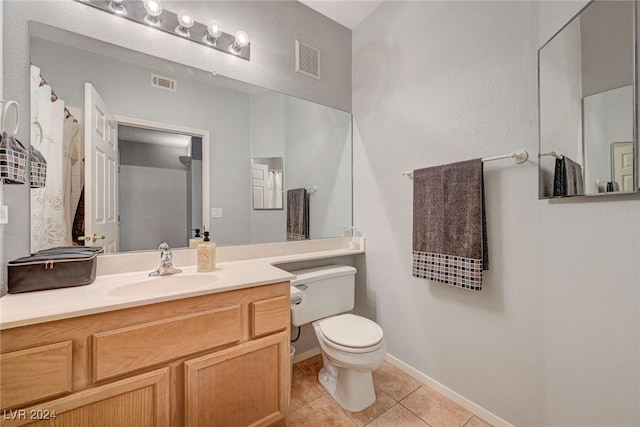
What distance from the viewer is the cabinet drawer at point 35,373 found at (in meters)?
0.74

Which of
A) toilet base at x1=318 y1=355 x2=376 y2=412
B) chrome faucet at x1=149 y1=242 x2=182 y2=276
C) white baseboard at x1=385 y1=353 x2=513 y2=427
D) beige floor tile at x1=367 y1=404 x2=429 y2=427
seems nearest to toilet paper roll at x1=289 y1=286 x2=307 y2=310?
toilet base at x1=318 y1=355 x2=376 y2=412

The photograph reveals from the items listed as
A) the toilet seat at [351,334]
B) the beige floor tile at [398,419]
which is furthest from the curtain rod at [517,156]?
the beige floor tile at [398,419]

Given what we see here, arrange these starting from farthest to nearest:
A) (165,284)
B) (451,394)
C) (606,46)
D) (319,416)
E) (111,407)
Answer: (451,394), (319,416), (165,284), (606,46), (111,407)

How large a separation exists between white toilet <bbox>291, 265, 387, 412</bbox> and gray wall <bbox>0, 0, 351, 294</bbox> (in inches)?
31.8

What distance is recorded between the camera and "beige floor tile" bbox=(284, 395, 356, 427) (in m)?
1.40

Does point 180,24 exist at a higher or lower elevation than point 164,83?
higher

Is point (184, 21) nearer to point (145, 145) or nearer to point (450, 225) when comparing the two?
point (145, 145)

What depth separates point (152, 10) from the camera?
135 cm

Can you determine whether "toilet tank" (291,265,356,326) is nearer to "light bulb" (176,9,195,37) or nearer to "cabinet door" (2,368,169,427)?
"cabinet door" (2,368,169,427)

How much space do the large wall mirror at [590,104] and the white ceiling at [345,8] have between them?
4.38ft

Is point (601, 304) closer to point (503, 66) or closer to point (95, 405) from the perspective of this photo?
point (503, 66)

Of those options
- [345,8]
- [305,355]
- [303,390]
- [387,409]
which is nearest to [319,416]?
[303,390]

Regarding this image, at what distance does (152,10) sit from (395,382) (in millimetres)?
2668

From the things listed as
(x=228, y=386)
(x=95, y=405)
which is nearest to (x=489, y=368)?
(x=228, y=386)
